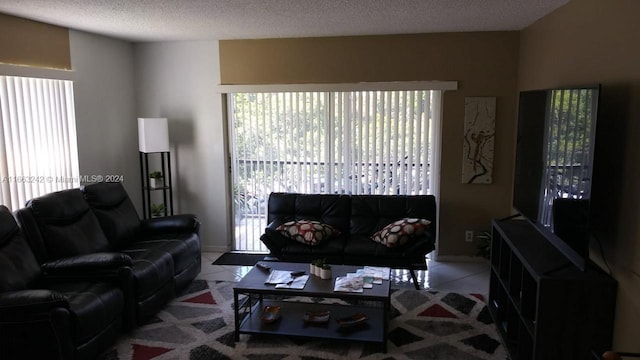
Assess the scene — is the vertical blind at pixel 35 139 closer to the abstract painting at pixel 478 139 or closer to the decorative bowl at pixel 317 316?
the decorative bowl at pixel 317 316

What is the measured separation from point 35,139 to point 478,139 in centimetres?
399

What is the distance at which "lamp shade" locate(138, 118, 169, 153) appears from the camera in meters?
4.94

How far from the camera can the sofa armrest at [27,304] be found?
8.80ft

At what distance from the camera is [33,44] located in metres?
4.00

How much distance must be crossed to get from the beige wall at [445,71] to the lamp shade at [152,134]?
826 mm

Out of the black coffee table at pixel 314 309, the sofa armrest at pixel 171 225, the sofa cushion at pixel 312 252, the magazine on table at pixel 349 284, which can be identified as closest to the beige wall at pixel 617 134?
the black coffee table at pixel 314 309

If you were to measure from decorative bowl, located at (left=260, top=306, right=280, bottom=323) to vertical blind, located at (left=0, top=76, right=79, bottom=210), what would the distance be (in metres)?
2.17

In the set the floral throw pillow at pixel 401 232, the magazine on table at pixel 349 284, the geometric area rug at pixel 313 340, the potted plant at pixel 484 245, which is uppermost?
the floral throw pillow at pixel 401 232

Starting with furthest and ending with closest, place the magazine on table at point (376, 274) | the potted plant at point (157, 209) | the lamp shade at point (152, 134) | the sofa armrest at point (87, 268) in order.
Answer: the potted plant at point (157, 209) < the lamp shade at point (152, 134) < the magazine on table at point (376, 274) < the sofa armrest at point (87, 268)

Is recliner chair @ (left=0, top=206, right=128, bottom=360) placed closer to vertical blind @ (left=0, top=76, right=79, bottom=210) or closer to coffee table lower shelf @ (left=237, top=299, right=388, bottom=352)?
vertical blind @ (left=0, top=76, right=79, bottom=210)

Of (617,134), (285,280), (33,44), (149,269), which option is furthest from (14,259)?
(617,134)

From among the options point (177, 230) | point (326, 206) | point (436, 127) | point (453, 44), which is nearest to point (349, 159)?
point (326, 206)

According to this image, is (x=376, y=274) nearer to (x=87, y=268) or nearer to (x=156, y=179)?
(x=87, y=268)

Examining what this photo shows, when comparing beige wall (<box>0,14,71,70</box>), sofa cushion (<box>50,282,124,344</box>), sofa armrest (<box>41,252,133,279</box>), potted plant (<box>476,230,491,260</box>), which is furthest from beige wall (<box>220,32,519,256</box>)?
sofa cushion (<box>50,282,124,344</box>)
